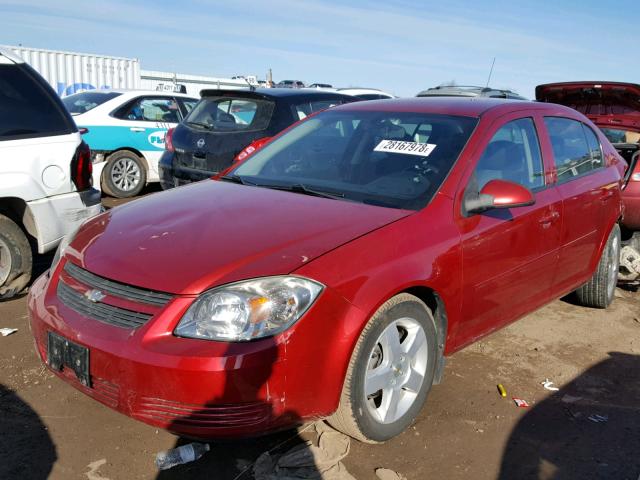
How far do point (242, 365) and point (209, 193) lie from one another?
1.49 meters

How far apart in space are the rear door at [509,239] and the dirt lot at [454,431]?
1.38 feet

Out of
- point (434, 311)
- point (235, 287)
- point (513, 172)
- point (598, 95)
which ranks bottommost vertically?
point (434, 311)

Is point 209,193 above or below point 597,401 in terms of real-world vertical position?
above

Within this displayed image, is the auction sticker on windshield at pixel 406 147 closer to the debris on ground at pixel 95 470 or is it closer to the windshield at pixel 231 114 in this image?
the debris on ground at pixel 95 470

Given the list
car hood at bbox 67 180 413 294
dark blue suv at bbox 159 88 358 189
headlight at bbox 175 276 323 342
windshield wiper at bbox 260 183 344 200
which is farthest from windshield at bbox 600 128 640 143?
headlight at bbox 175 276 323 342

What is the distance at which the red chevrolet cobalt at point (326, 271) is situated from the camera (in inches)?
97.2

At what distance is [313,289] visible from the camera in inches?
100

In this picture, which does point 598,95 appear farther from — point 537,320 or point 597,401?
point 597,401

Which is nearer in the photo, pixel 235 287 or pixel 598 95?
pixel 235 287

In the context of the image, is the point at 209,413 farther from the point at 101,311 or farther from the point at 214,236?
the point at 214,236

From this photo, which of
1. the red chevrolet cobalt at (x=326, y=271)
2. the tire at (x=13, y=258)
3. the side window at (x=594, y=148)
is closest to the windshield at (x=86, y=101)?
the tire at (x=13, y=258)

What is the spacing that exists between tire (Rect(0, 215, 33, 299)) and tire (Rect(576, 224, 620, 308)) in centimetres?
437

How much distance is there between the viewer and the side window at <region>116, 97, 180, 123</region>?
9555 mm

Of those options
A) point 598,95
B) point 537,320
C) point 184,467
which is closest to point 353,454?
point 184,467
